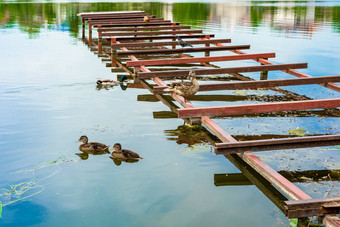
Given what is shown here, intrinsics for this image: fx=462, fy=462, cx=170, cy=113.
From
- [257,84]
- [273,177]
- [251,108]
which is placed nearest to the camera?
[273,177]

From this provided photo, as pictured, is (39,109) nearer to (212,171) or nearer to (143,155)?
(143,155)

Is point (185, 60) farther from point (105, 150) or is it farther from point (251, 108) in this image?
point (105, 150)

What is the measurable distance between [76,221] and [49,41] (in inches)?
683

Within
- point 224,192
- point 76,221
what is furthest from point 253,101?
point 76,221

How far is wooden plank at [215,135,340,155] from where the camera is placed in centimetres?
718

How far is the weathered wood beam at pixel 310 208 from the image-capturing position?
530 cm

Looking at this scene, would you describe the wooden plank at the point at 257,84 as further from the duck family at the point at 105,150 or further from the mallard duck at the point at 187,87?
the duck family at the point at 105,150

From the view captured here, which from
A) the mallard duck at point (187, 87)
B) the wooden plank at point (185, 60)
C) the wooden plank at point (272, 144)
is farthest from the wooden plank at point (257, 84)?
the wooden plank at point (272, 144)

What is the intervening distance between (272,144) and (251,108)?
7.32 ft

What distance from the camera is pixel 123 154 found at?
25.3 ft

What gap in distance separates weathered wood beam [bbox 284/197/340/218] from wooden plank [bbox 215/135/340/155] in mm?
1948

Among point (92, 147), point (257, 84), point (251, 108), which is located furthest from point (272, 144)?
point (257, 84)

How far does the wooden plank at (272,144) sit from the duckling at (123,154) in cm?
149

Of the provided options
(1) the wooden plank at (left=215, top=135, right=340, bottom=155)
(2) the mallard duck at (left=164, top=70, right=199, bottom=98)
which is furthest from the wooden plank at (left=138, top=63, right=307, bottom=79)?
(1) the wooden plank at (left=215, top=135, right=340, bottom=155)
